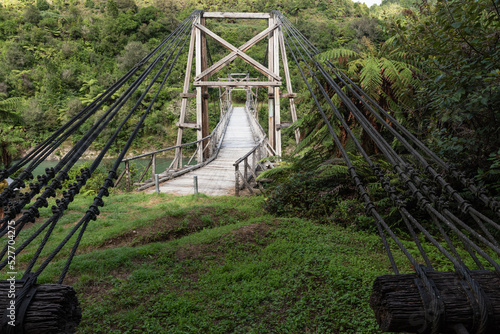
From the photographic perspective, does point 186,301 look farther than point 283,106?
No

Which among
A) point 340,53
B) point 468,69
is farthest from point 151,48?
point 468,69

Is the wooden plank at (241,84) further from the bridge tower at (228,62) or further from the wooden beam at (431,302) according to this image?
the wooden beam at (431,302)

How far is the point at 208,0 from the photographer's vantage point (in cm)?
4206

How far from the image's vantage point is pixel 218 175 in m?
7.28

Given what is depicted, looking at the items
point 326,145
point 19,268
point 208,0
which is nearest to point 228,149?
point 326,145

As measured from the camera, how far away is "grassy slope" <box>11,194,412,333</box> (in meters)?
1.92

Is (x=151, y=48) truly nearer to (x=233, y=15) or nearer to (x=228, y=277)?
(x=233, y=15)

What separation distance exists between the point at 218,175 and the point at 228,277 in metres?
4.92

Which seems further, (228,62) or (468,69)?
(228,62)

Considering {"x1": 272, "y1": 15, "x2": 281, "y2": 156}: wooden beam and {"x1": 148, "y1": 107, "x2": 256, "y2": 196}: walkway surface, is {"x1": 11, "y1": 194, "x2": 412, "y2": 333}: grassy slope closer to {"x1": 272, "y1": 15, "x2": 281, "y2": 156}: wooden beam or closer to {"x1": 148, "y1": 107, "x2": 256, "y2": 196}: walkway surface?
{"x1": 148, "y1": 107, "x2": 256, "y2": 196}: walkway surface

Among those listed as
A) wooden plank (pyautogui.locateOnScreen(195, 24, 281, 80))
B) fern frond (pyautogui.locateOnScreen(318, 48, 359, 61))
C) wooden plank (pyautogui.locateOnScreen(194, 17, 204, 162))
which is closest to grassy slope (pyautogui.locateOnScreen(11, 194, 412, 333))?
fern frond (pyautogui.locateOnScreen(318, 48, 359, 61))

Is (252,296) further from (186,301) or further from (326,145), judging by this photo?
(326,145)

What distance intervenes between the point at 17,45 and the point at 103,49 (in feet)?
24.4

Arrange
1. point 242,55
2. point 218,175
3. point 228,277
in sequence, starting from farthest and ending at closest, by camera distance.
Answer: point 242,55
point 218,175
point 228,277
